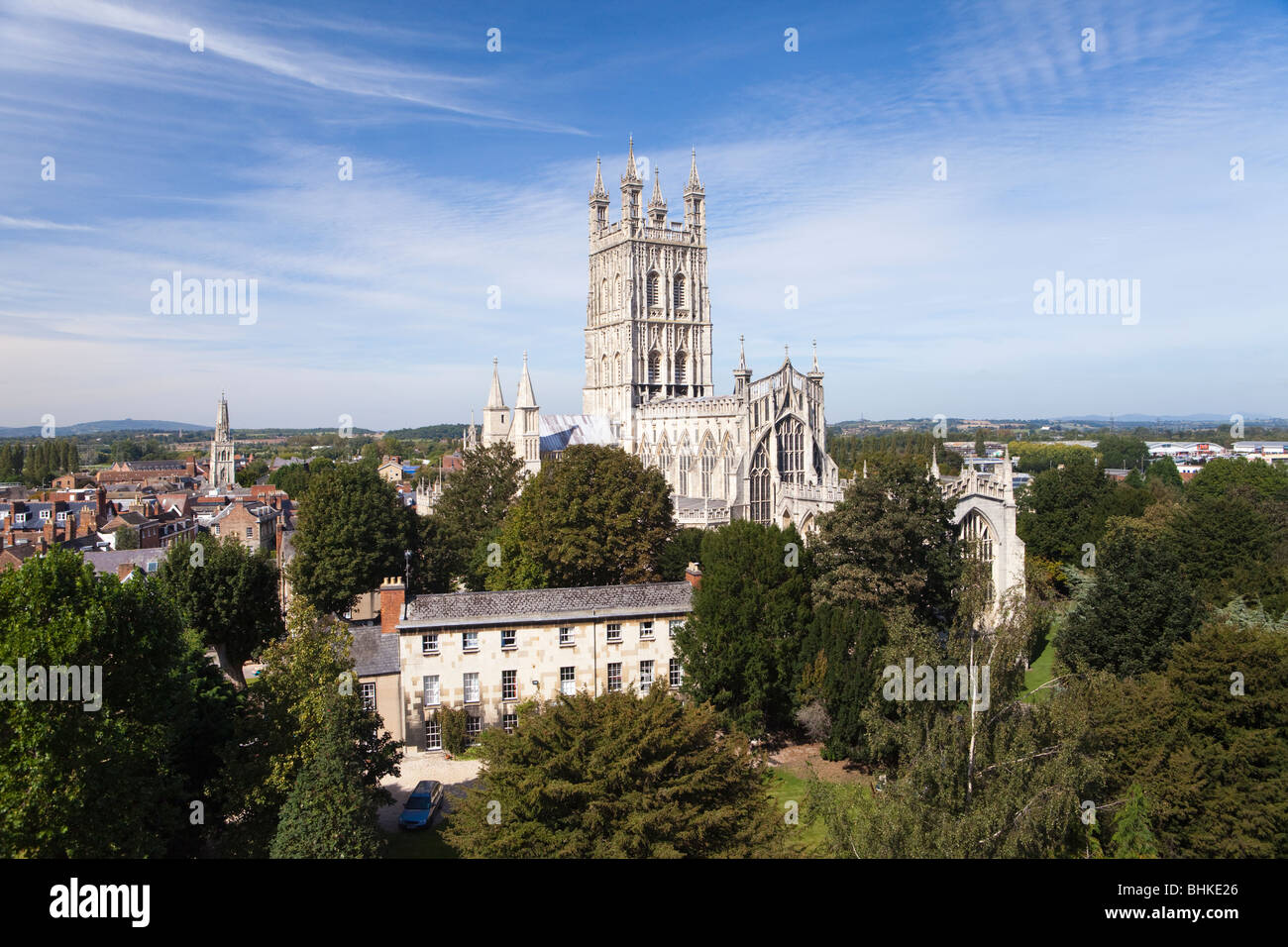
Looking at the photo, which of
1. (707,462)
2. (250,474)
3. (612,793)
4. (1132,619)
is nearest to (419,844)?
(612,793)

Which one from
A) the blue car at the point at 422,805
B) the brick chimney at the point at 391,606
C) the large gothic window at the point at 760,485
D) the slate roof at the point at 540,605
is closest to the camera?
the blue car at the point at 422,805

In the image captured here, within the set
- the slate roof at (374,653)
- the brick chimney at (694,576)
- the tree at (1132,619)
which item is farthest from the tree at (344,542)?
the tree at (1132,619)

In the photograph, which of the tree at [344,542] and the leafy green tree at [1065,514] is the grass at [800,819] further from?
the leafy green tree at [1065,514]

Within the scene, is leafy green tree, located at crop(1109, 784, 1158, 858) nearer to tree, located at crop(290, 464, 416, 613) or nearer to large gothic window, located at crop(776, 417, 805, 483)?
tree, located at crop(290, 464, 416, 613)

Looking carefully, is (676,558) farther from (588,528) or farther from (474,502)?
(474,502)
